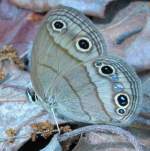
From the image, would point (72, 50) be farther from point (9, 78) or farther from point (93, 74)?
point (9, 78)

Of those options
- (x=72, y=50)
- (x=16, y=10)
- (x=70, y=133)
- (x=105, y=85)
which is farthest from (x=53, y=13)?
(x=16, y=10)

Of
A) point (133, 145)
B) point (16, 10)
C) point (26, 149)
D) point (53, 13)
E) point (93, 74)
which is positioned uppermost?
point (16, 10)

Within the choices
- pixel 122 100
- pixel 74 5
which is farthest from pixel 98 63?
pixel 74 5

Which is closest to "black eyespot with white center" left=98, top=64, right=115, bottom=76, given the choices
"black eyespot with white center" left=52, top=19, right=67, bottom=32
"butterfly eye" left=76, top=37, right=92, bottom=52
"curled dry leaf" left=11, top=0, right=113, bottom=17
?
"butterfly eye" left=76, top=37, right=92, bottom=52

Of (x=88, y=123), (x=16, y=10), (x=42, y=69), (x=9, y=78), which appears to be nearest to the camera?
(x=42, y=69)

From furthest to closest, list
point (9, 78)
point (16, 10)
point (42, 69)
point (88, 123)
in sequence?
point (16, 10)
point (9, 78)
point (88, 123)
point (42, 69)

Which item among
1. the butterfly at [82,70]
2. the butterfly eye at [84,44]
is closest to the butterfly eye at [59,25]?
the butterfly at [82,70]

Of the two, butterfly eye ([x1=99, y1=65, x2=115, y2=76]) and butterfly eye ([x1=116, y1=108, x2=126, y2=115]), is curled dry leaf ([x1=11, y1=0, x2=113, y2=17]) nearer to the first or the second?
butterfly eye ([x1=99, y1=65, x2=115, y2=76])

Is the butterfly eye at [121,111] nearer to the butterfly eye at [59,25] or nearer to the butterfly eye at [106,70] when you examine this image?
the butterfly eye at [106,70]
